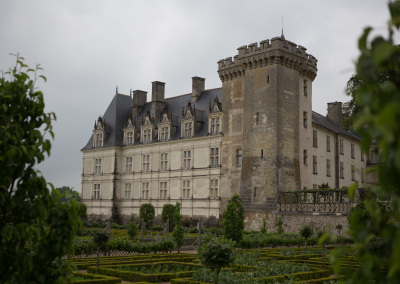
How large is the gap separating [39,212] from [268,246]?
22.4 m

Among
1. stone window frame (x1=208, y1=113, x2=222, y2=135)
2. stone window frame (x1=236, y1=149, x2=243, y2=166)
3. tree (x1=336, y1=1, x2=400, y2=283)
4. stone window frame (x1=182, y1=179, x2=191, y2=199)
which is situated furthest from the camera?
stone window frame (x1=182, y1=179, x2=191, y2=199)

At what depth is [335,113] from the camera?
48.6 metres

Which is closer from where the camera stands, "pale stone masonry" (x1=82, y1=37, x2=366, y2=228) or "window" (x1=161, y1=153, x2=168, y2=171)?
"pale stone masonry" (x1=82, y1=37, x2=366, y2=228)

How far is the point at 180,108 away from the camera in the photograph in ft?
151

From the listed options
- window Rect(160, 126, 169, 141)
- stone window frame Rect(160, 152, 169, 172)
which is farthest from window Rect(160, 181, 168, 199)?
window Rect(160, 126, 169, 141)

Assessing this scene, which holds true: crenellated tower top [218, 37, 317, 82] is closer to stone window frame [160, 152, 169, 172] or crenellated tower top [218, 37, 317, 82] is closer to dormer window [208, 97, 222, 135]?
dormer window [208, 97, 222, 135]

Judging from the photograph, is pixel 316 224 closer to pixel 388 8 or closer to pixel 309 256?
pixel 309 256

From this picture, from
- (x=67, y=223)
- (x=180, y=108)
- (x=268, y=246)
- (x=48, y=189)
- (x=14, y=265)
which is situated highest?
(x=180, y=108)

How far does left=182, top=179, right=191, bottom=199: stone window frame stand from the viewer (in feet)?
136

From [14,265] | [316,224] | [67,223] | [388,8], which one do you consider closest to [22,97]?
[67,223]

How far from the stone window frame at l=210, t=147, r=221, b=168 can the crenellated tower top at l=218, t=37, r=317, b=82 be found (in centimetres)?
615

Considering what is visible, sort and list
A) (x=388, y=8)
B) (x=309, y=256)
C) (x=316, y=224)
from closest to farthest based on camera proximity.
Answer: (x=388, y=8)
(x=309, y=256)
(x=316, y=224)

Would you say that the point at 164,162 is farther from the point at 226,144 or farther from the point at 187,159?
the point at 226,144

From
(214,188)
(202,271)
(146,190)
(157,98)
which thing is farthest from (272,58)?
(202,271)
